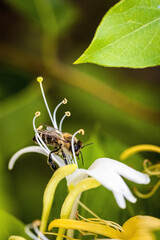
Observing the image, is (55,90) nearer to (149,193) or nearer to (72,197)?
(149,193)

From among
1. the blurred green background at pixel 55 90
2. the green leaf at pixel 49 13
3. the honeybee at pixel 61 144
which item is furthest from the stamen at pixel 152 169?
the green leaf at pixel 49 13

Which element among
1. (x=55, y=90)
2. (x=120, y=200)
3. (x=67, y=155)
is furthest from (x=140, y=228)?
(x=55, y=90)

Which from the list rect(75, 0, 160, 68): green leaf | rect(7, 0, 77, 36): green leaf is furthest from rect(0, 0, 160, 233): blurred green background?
rect(75, 0, 160, 68): green leaf

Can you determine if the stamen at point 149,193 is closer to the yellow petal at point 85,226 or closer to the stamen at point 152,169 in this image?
the stamen at point 152,169

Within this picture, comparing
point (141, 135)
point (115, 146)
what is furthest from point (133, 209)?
point (141, 135)

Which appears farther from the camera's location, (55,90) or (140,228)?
(55,90)

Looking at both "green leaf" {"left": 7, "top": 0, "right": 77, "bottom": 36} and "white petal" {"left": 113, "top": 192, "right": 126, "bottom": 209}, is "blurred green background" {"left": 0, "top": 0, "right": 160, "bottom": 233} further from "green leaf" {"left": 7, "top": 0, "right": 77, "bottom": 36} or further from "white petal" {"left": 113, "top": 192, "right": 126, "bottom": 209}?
"white petal" {"left": 113, "top": 192, "right": 126, "bottom": 209}
